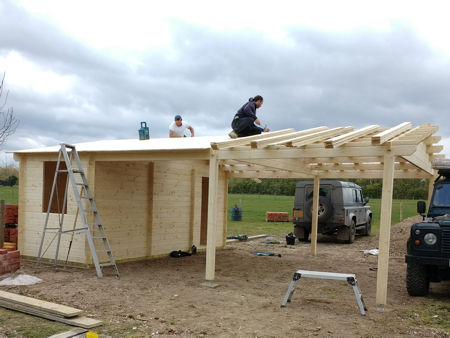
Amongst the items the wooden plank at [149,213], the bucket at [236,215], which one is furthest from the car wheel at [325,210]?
the bucket at [236,215]

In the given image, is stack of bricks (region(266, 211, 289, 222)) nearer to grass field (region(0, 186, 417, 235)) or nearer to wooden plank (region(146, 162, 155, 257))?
grass field (region(0, 186, 417, 235))

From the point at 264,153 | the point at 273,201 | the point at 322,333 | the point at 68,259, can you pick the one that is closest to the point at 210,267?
the point at 264,153

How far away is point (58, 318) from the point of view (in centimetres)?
612

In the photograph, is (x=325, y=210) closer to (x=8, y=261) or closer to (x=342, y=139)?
(x=342, y=139)

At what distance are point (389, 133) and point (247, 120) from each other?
10.7 ft

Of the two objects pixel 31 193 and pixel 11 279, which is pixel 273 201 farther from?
pixel 11 279

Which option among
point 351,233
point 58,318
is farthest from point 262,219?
point 58,318

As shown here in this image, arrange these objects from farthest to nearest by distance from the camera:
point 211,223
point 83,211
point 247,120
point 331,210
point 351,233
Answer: point 351,233 < point 331,210 < point 247,120 < point 83,211 < point 211,223

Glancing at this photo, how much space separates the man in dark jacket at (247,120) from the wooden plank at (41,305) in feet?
17.0

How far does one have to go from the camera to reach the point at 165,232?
12.5 meters

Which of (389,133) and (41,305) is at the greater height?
(389,133)

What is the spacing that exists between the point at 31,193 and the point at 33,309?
5.62m

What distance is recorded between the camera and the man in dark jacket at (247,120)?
973cm

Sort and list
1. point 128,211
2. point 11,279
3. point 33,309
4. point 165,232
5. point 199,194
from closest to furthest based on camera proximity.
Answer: point 33,309 → point 11,279 → point 128,211 → point 165,232 → point 199,194
